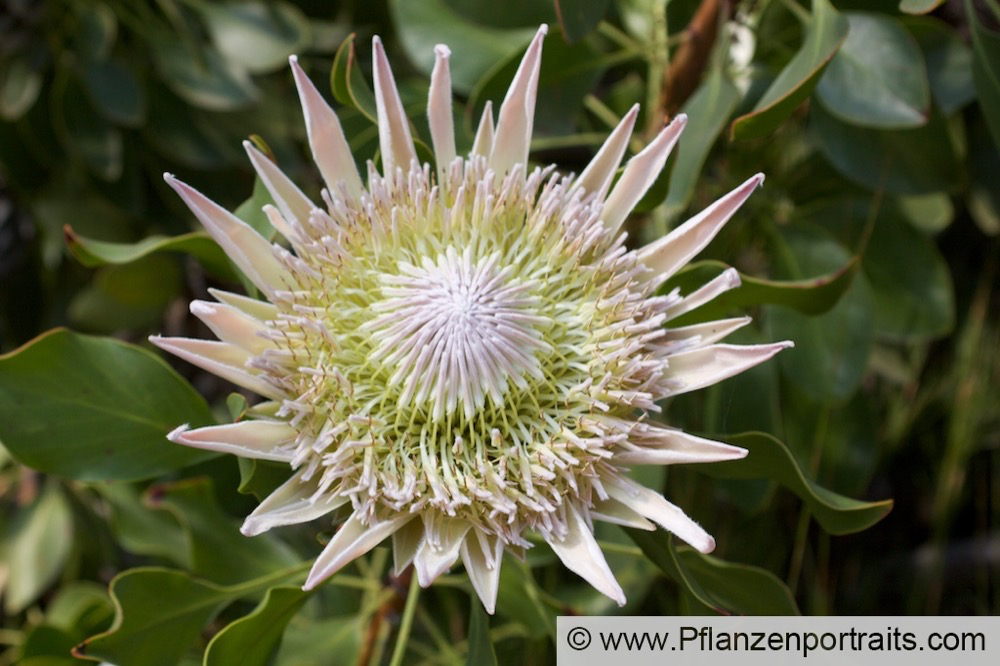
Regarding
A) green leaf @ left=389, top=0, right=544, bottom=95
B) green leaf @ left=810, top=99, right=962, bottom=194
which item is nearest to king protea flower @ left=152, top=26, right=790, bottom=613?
green leaf @ left=389, top=0, right=544, bottom=95

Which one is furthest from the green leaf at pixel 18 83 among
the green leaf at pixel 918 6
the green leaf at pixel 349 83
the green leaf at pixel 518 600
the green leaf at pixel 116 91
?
the green leaf at pixel 918 6

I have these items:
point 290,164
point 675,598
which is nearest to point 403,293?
point 290,164

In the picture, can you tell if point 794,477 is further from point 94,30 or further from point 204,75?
point 94,30

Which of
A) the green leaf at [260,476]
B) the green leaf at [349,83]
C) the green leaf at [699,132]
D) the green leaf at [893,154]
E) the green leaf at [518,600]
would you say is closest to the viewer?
the green leaf at [260,476]

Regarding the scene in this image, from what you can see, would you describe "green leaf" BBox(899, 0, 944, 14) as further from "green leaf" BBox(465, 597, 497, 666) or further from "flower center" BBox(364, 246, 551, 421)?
"green leaf" BBox(465, 597, 497, 666)

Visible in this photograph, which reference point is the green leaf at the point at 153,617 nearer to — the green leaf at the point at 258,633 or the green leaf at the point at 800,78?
the green leaf at the point at 258,633

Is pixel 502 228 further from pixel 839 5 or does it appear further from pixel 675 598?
pixel 675 598

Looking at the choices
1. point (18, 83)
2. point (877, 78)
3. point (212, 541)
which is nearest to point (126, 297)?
point (18, 83)
